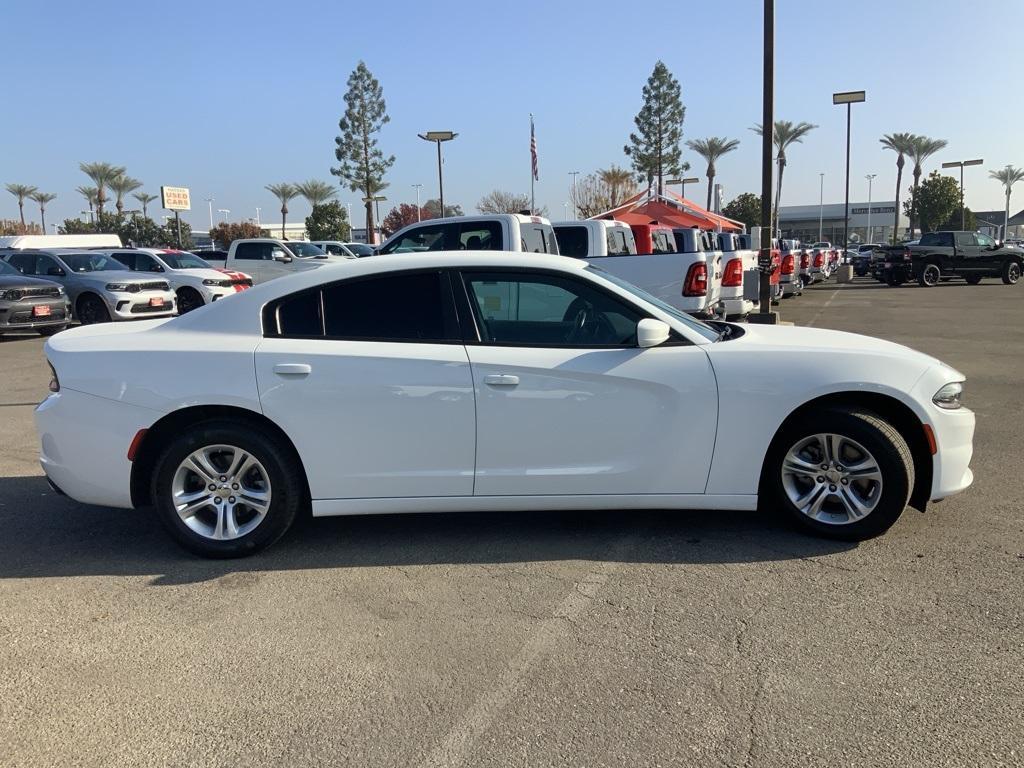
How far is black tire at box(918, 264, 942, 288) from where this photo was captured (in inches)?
1164

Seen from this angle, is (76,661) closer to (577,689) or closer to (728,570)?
(577,689)

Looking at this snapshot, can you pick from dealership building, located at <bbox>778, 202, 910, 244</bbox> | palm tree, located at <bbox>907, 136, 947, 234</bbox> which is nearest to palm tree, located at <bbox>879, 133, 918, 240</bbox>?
palm tree, located at <bbox>907, 136, 947, 234</bbox>

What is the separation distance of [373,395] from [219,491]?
963 millimetres

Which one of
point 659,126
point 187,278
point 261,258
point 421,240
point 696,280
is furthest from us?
point 659,126

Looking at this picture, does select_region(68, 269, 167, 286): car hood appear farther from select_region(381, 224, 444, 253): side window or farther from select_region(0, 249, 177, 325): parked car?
select_region(381, 224, 444, 253): side window

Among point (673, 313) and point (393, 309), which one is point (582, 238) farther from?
point (393, 309)

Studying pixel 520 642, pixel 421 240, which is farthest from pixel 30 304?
pixel 520 642

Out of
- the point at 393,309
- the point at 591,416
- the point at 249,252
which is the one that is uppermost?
the point at 249,252

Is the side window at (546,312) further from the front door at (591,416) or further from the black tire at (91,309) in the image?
the black tire at (91,309)

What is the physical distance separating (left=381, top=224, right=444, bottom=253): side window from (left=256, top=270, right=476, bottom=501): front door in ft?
19.8

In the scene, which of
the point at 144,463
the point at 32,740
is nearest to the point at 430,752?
the point at 32,740

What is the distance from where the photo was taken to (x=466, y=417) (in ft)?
13.2

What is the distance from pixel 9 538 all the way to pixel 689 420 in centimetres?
389

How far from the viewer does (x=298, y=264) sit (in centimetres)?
2086
